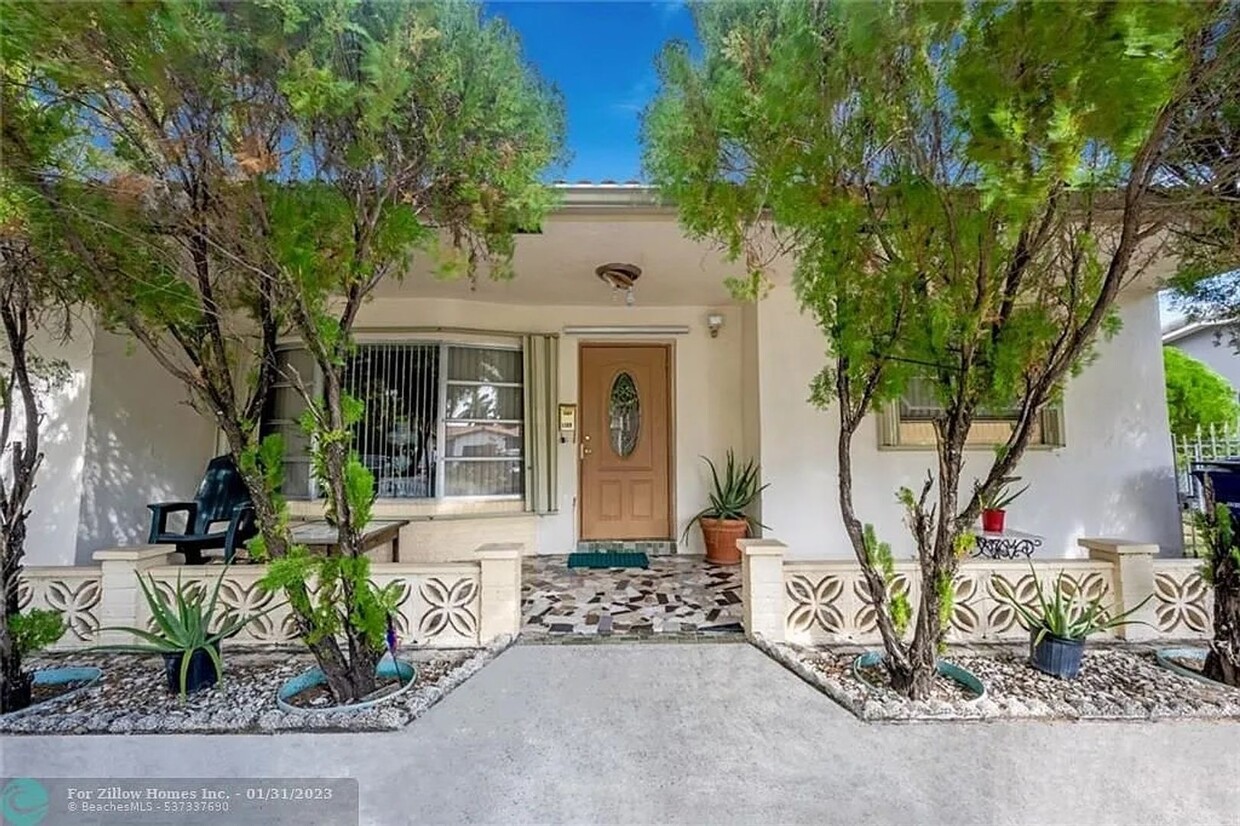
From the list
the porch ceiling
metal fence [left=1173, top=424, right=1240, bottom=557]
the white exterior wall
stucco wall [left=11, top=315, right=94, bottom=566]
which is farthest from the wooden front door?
metal fence [left=1173, top=424, right=1240, bottom=557]

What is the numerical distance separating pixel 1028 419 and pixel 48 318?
5896mm

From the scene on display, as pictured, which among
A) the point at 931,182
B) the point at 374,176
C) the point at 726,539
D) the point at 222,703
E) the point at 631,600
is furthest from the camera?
the point at 726,539

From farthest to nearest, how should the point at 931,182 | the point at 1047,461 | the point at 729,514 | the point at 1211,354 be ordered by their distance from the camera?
the point at 1211,354, the point at 729,514, the point at 1047,461, the point at 931,182

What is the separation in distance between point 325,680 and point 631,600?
1917 mm

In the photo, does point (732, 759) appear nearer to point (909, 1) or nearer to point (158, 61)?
point (909, 1)

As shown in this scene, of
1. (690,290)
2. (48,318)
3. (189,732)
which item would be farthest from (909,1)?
(48,318)

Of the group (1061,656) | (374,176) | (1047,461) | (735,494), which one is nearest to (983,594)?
(1061,656)

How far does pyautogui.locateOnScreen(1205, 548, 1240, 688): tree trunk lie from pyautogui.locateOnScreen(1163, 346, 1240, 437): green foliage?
5.80m

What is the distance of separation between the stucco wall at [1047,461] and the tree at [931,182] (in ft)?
7.19

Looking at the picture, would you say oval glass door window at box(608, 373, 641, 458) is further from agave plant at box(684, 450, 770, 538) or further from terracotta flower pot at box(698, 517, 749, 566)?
terracotta flower pot at box(698, 517, 749, 566)

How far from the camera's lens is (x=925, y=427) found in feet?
16.0

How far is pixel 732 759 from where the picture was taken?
78.0 inches

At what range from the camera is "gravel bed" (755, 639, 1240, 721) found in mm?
2279

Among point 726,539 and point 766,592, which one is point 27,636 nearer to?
point 766,592
